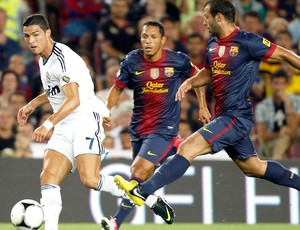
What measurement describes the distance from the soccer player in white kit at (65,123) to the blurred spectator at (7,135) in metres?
3.37

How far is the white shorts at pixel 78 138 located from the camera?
9078 millimetres

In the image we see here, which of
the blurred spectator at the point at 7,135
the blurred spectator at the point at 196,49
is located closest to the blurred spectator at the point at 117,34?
the blurred spectator at the point at 196,49

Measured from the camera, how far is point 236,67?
31.3 ft

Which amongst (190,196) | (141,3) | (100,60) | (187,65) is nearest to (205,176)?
(190,196)

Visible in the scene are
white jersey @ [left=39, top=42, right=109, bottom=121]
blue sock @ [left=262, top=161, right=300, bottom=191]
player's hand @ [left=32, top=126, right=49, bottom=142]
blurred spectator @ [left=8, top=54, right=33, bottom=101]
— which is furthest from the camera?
blurred spectator @ [left=8, top=54, right=33, bottom=101]

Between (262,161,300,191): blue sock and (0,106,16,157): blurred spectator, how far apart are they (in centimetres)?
393

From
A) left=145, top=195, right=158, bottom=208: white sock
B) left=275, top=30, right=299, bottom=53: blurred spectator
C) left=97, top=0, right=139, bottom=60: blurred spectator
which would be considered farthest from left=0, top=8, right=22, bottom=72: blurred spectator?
left=145, top=195, right=158, bottom=208: white sock

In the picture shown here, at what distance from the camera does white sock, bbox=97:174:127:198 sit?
30.0ft

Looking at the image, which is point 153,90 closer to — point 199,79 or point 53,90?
point 199,79

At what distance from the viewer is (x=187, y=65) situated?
10.5 meters

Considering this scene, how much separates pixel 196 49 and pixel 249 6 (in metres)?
1.73

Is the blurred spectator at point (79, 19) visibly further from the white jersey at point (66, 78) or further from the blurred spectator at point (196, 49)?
the white jersey at point (66, 78)

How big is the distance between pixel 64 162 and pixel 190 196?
9.56 ft

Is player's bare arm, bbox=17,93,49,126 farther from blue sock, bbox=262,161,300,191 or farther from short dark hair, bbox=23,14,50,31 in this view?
blue sock, bbox=262,161,300,191
